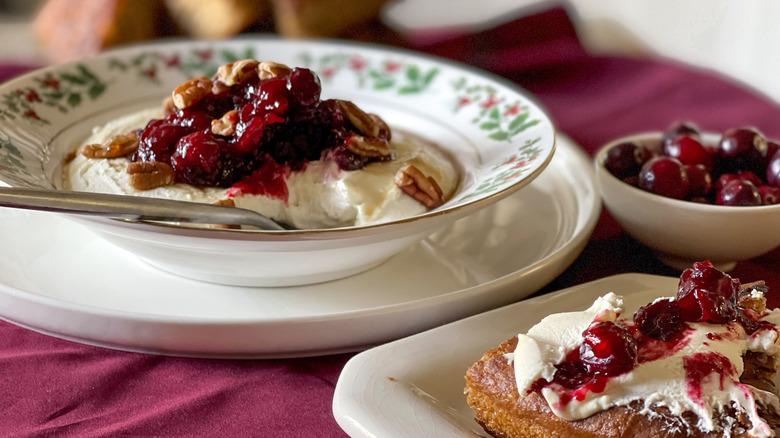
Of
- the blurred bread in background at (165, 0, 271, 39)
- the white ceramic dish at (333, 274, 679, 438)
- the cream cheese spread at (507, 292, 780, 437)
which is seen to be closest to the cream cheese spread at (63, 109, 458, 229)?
the white ceramic dish at (333, 274, 679, 438)

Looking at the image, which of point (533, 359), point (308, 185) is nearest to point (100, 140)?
point (308, 185)

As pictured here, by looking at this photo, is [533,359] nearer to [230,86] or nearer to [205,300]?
[205,300]

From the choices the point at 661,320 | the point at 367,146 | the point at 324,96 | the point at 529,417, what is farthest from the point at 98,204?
the point at 324,96

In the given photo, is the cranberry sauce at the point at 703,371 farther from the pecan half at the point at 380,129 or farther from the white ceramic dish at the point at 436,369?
the pecan half at the point at 380,129

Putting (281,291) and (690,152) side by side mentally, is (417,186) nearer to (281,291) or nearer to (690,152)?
(281,291)

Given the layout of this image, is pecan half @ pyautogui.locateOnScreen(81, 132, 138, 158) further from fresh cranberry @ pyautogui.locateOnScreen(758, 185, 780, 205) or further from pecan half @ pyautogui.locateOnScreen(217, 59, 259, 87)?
fresh cranberry @ pyautogui.locateOnScreen(758, 185, 780, 205)

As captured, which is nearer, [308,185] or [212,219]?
[212,219]

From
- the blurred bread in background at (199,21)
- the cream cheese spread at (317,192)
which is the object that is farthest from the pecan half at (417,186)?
the blurred bread in background at (199,21)
